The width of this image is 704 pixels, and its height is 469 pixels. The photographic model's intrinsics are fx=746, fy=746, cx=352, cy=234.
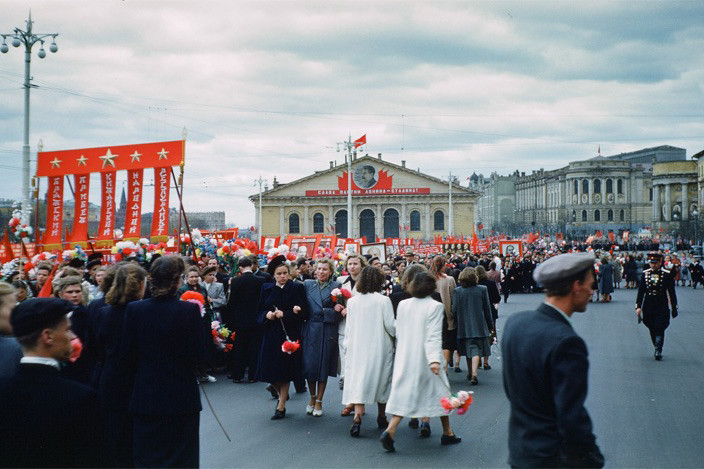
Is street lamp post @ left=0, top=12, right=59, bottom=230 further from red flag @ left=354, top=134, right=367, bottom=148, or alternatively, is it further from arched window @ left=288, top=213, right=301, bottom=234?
arched window @ left=288, top=213, right=301, bottom=234

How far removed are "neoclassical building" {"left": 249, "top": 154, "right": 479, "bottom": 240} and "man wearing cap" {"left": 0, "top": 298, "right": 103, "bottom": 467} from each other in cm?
8400

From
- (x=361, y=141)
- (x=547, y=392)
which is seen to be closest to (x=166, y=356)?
(x=547, y=392)

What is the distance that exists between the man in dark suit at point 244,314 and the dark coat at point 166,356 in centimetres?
612

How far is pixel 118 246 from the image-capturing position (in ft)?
41.1

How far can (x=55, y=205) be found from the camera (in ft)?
46.9

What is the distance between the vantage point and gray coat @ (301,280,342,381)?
347 inches

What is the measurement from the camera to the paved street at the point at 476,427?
6832 mm

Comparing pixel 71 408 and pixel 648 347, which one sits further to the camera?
pixel 648 347

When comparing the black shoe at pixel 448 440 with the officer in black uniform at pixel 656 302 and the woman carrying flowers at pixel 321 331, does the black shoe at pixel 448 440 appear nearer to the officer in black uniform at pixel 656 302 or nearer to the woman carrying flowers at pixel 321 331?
the woman carrying flowers at pixel 321 331

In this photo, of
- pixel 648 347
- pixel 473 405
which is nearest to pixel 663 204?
pixel 648 347

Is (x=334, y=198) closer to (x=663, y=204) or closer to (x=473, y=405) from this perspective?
(x=663, y=204)

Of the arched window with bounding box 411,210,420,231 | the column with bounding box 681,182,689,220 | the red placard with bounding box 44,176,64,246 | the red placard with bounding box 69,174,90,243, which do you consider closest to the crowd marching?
the red placard with bounding box 44,176,64,246

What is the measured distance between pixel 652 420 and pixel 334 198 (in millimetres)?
80540

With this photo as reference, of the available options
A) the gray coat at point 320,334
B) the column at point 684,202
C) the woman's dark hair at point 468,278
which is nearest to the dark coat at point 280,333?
the gray coat at point 320,334
